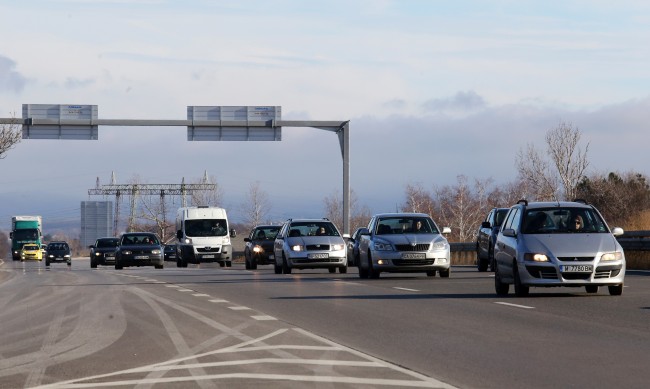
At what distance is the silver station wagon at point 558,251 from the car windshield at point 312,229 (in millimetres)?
15109

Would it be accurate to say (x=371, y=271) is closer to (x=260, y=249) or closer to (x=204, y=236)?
(x=260, y=249)

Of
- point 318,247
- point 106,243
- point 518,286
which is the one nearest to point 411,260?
point 318,247

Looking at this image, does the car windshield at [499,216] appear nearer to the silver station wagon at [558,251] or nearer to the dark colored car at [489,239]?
the dark colored car at [489,239]

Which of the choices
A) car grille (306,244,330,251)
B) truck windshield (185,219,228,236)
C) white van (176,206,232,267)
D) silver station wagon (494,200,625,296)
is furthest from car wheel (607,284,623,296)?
truck windshield (185,219,228,236)

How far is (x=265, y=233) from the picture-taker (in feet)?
164

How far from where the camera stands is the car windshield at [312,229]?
38.2m

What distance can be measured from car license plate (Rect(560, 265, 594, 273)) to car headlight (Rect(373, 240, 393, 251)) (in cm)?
1011

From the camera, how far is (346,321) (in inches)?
679

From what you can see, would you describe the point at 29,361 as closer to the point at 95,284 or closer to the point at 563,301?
the point at 563,301

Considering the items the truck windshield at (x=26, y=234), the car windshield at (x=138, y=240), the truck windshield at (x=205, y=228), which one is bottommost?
the car windshield at (x=138, y=240)

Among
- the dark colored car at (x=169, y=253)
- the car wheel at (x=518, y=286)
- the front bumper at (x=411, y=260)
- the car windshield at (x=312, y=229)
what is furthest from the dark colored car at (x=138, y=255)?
the dark colored car at (x=169, y=253)

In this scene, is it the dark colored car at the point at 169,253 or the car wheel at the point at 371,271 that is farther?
the dark colored car at the point at 169,253

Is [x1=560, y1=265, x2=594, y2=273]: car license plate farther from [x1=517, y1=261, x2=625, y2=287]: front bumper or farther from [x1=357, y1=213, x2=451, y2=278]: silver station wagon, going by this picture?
[x1=357, y1=213, x2=451, y2=278]: silver station wagon

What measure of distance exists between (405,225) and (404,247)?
1391mm
